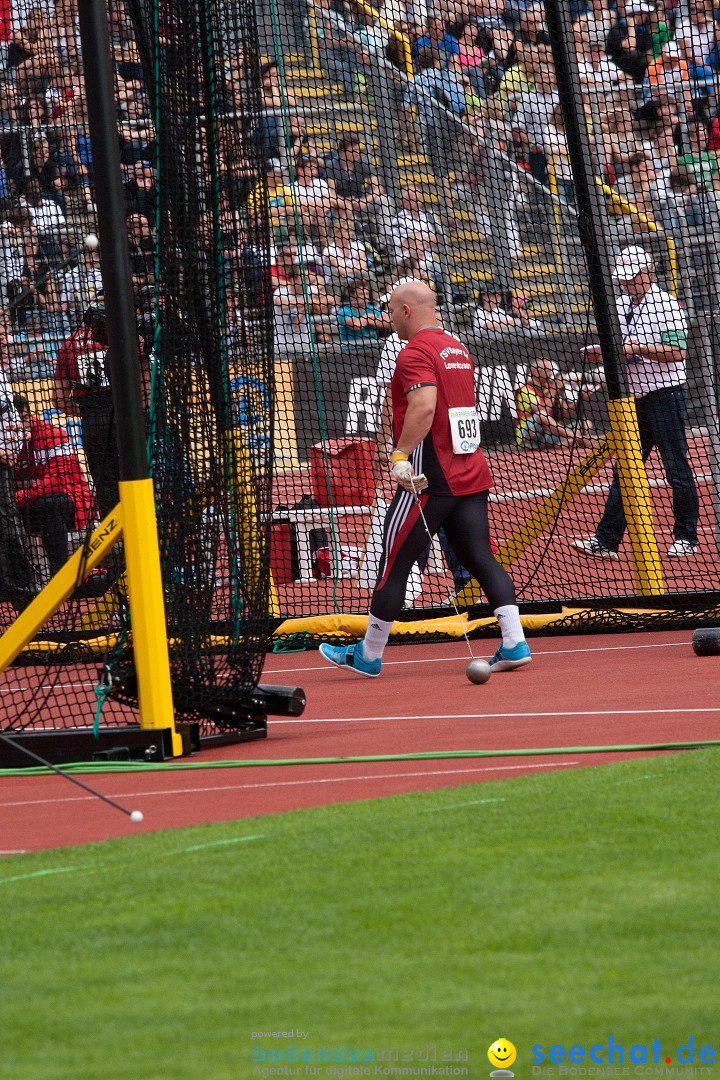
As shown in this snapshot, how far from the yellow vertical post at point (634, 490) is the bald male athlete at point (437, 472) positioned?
2.69 m

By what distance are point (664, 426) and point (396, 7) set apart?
410cm

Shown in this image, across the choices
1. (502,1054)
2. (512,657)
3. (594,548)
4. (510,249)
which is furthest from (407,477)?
(502,1054)

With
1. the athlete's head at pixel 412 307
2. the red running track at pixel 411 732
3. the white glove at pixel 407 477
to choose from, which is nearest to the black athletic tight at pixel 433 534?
the white glove at pixel 407 477

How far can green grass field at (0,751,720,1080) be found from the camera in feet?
12.0

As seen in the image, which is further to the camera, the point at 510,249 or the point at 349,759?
the point at 510,249

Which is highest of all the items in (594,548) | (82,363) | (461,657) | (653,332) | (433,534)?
(82,363)

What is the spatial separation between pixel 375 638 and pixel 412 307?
200cm

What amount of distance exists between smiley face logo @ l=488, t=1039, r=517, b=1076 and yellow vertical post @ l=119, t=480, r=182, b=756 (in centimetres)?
469

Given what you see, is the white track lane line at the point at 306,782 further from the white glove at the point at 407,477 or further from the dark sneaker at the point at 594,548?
the dark sneaker at the point at 594,548

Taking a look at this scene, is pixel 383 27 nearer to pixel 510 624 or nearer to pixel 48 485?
pixel 48 485

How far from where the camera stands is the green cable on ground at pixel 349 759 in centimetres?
725

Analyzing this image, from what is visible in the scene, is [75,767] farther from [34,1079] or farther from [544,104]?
[544,104]

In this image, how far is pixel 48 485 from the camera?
530 inches

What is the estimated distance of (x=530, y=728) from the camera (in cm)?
824
